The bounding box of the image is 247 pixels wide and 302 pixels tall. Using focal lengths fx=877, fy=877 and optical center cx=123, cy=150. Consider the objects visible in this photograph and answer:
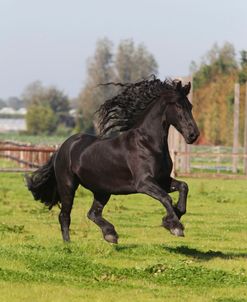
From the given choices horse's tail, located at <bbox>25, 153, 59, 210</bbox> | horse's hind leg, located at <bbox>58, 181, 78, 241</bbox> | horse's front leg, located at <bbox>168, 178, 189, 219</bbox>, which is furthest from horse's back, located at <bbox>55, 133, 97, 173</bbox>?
horse's front leg, located at <bbox>168, 178, 189, 219</bbox>

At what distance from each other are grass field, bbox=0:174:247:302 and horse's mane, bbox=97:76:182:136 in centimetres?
183

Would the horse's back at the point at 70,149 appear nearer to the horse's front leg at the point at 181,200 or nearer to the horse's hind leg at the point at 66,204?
the horse's hind leg at the point at 66,204

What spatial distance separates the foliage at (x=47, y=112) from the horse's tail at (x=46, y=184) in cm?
12816

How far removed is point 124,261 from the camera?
11.5 m

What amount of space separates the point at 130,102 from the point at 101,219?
181 cm

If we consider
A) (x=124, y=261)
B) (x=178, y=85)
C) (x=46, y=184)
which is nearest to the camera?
(x=124, y=261)

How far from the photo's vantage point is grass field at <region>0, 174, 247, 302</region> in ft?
30.5

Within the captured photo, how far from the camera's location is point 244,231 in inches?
657

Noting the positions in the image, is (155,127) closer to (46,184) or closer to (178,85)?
(178,85)

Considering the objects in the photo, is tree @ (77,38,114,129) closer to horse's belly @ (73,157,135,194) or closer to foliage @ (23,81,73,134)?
foliage @ (23,81,73,134)

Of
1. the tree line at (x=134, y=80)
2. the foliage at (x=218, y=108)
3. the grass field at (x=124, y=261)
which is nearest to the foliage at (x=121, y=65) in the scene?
the tree line at (x=134, y=80)

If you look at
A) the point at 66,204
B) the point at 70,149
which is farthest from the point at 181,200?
the point at 66,204

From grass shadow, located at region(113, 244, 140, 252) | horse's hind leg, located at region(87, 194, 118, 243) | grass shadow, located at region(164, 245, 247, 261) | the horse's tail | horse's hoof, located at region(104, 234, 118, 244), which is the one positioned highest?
the horse's tail

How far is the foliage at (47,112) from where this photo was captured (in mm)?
143375
